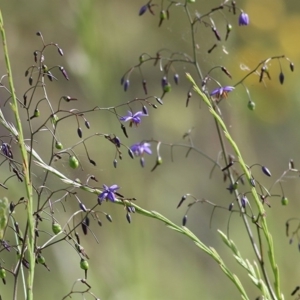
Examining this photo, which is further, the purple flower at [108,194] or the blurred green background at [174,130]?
the blurred green background at [174,130]

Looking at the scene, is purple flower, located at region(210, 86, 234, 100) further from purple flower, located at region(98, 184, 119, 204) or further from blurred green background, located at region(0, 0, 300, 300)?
blurred green background, located at region(0, 0, 300, 300)

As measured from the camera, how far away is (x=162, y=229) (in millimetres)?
1347

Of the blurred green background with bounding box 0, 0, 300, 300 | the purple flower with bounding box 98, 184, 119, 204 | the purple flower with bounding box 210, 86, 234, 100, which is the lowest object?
the purple flower with bounding box 98, 184, 119, 204

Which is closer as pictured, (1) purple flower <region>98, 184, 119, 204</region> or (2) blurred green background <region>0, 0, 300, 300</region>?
(1) purple flower <region>98, 184, 119, 204</region>

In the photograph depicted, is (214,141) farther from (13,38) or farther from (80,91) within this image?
(13,38)

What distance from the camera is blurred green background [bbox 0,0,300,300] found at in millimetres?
1165

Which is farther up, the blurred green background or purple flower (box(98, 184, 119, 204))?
the blurred green background

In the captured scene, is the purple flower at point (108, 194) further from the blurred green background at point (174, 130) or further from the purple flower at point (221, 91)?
the blurred green background at point (174, 130)

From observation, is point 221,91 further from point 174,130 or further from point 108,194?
point 174,130

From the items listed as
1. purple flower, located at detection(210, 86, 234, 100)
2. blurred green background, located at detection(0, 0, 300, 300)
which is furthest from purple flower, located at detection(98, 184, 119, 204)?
blurred green background, located at detection(0, 0, 300, 300)

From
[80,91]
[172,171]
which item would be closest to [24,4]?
[80,91]

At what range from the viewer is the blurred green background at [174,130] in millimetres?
1165

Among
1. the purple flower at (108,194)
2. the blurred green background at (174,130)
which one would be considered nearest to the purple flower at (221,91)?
the purple flower at (108,194)

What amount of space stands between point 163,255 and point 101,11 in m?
0.61
